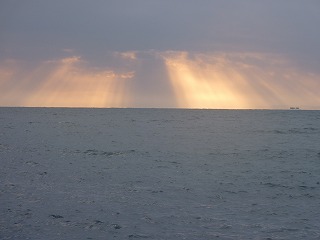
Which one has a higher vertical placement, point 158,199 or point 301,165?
point 301,165

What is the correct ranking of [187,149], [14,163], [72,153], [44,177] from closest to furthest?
[44,177]
[14,163]
[72,153]
[187,149]

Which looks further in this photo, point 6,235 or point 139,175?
point 139,175

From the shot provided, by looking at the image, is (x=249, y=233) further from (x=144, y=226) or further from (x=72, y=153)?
(x=72, y=153)

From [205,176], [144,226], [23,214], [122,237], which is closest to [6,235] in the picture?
[23,214]

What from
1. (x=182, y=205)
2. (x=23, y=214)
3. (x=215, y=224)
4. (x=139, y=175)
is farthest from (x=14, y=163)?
(x=215, y=224)

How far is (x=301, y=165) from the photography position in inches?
1222

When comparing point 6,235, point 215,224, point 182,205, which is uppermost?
point 182,205

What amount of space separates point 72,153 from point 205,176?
17.4 metres

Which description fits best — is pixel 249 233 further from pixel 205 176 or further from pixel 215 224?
pixel 205 176

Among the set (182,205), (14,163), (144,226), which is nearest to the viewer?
(144,226)

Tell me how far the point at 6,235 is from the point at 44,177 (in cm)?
1139

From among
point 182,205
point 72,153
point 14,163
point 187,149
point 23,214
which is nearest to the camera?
point 23,214

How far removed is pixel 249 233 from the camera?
14039mm

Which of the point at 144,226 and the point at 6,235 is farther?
the point at 144,226
